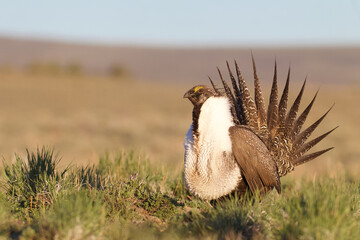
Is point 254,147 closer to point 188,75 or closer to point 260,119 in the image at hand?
point 260,119

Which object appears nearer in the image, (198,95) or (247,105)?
(198,95)

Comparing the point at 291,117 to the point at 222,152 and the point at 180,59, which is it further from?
the point at 180,59

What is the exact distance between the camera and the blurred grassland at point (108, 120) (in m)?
11.3

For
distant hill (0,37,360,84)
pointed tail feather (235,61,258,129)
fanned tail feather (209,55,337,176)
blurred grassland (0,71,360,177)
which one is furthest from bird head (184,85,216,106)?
distant hill (0,37,360,84)

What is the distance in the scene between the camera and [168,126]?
15836mm

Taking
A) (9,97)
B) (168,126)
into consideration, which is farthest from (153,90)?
(168,126)

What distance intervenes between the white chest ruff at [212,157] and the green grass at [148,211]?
13 centimetres

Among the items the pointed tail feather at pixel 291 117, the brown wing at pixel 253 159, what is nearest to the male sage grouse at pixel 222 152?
the brown wing at pixel 253 159

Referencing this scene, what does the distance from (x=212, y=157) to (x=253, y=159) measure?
35cm

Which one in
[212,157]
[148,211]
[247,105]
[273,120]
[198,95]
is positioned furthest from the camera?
[273,120]

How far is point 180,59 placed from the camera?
220ft

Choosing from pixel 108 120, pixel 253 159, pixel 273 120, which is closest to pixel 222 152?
pixel 253 159

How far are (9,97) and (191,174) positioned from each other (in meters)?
18.7

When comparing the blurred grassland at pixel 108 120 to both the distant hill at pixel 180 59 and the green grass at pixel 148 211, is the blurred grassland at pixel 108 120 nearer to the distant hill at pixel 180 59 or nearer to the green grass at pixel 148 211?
the green grass at pixel 148 211
